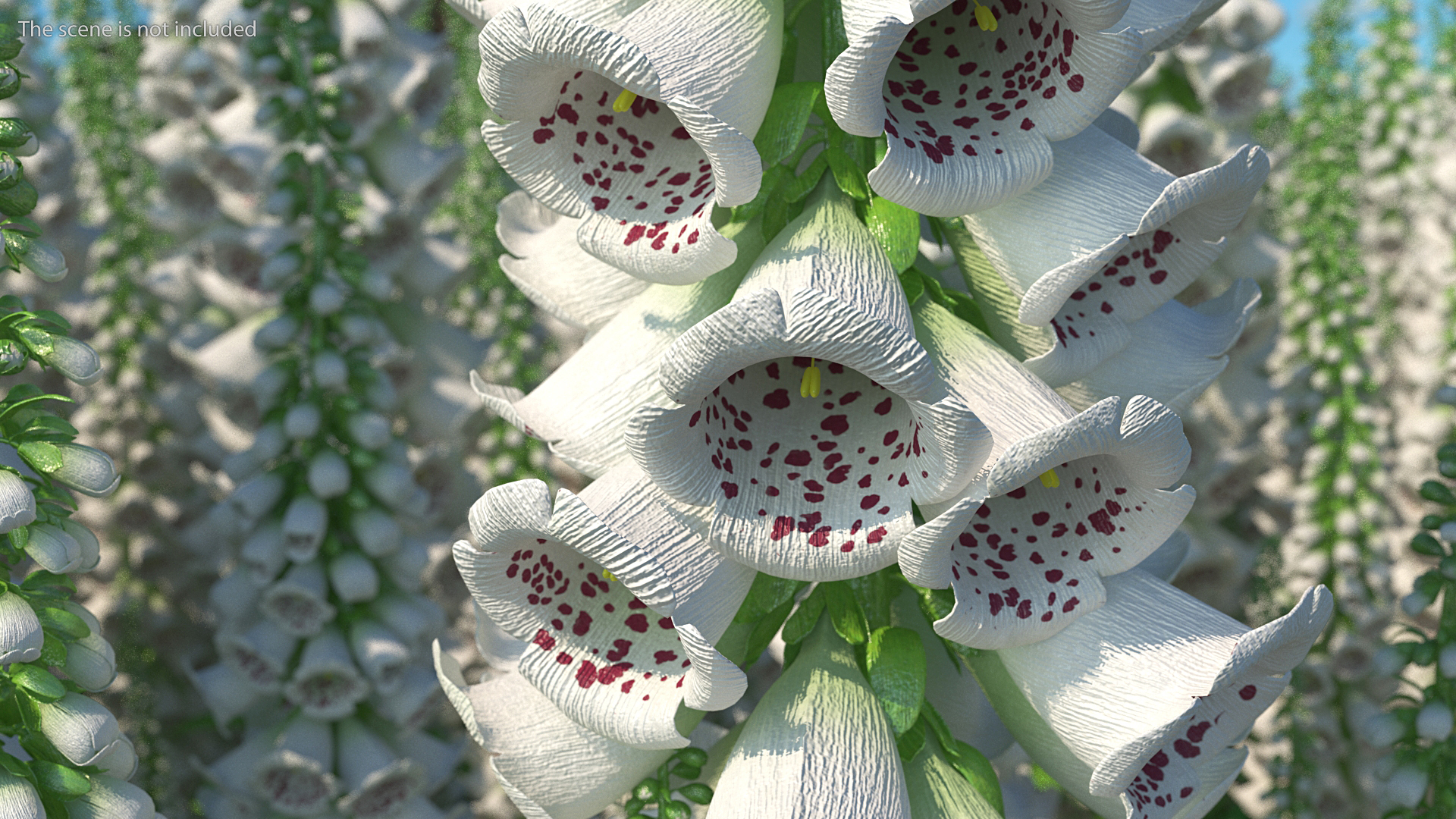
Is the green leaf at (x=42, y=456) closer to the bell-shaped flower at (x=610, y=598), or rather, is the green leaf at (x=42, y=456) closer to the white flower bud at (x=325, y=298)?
the bell-shaped flower at (x=610, y=598)

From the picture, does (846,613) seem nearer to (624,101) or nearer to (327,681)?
(624,101)

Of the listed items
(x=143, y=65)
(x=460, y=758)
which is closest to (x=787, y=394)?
(x=460, y=758)

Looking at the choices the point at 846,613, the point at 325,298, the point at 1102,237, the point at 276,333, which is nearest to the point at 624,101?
the point at 1102,237

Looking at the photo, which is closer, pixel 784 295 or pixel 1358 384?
pixel 784 295

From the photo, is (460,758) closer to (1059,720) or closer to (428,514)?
(428,514)

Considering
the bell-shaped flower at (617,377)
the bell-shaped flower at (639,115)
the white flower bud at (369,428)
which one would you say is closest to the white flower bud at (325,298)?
the white flower bud at (369,428)
